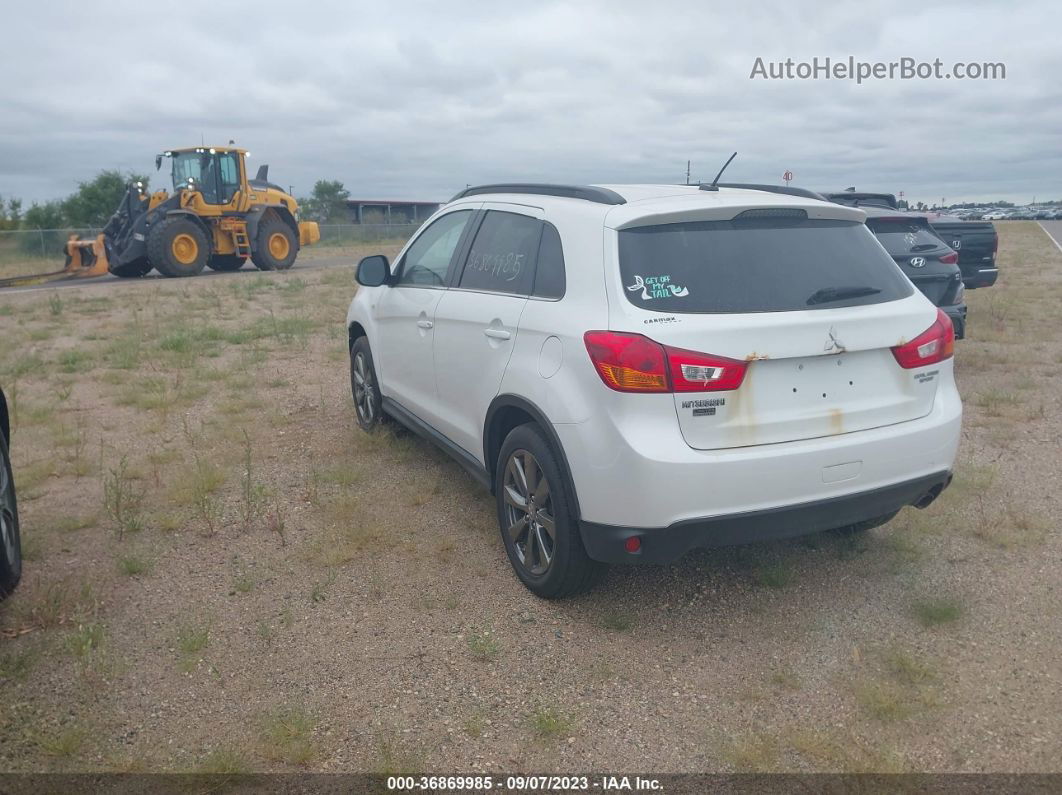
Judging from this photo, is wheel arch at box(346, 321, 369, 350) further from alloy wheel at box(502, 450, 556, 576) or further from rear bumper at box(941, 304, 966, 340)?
rear bumper at box(941, 304, 966, 340)

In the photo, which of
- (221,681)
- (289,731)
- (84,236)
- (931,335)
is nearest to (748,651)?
(931,335)

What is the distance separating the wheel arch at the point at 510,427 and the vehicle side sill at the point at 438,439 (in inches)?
5.2

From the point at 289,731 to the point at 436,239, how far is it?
125 inches

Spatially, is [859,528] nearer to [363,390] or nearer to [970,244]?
[363,390]

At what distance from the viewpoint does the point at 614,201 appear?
3.90 m

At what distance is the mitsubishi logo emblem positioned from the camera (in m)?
3.52

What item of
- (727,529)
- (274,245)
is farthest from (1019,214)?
(727,529)

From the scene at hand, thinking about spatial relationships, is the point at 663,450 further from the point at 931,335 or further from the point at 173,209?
the point at 173,209

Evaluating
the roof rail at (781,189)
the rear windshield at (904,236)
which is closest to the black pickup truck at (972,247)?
the rear windshield at (904,236)

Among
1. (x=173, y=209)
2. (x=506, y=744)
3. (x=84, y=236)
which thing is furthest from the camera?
(x=84, y=236)

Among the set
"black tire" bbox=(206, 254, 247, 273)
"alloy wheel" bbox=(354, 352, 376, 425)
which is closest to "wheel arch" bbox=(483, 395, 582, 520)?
"alloy wheel" bbox=(354, 352, 376, 425)

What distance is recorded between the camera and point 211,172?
21375mm

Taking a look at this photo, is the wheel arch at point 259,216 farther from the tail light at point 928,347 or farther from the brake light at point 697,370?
the brake light at point 697,370

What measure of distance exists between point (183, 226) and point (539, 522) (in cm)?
1911
